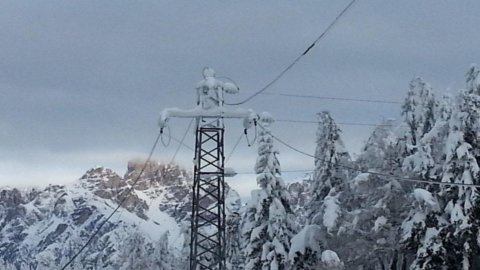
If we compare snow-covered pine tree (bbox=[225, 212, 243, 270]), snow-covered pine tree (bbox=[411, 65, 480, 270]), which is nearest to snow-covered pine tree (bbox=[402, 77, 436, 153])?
snow-covered pine tree (bbox=[411, 65, 480, 270])

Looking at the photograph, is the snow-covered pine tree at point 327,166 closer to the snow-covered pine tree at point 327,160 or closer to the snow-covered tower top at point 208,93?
the snow-covered pine tree at point 327,160

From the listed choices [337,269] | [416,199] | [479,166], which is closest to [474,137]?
[479,166]

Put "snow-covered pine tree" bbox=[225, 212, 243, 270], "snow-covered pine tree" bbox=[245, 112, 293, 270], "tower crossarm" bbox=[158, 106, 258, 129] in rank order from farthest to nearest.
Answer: "snow-covered pine tree" bbox=[225, 212, 243, 270]
"snow-covered pine tree" bbox=[245, 112, 293, 270]
"tower crossarm" bbox=[158, 106, 258, 129]

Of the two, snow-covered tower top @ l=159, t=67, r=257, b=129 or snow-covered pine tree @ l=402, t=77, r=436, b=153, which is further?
snow-covered pine tree @ l=402, t=77, r=436, b=153

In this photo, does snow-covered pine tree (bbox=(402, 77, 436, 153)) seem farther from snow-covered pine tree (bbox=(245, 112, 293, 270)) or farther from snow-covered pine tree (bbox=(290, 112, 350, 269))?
snow-covered pine tree (bbox=(245, 112, 293, 270))

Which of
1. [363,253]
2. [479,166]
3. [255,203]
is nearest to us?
[479,166]

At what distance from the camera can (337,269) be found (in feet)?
124

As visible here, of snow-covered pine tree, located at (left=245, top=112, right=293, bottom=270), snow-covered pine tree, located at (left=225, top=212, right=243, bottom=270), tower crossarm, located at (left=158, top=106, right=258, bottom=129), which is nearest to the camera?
tower crossarm, located at (left=158, top=106, right=258, bottom=129)

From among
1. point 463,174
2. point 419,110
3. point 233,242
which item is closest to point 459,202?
point 463,174

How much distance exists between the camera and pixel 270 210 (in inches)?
1660

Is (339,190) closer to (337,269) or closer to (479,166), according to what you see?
(337,269)

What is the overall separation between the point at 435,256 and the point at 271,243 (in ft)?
43.3

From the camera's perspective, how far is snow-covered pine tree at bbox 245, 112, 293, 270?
138 feet

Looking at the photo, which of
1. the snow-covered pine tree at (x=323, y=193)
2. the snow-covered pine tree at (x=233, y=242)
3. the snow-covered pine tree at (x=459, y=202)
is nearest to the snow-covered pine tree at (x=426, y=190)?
the snow-covered pine tree at (x=459, y=202)
